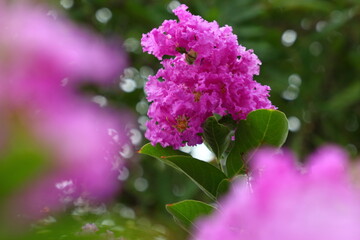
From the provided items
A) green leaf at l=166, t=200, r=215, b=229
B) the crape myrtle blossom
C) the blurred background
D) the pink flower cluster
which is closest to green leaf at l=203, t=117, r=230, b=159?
the pink flower cluster

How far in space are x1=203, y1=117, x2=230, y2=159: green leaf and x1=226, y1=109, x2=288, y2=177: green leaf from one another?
0.06ft

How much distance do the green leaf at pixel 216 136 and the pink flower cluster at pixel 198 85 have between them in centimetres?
2

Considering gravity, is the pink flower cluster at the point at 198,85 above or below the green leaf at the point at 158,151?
above

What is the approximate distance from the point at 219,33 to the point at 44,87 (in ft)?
2.15

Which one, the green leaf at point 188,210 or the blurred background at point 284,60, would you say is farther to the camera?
the blurred background at point 284,60

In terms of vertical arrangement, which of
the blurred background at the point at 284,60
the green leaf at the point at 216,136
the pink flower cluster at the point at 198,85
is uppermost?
the blurred background at the point at 284,60

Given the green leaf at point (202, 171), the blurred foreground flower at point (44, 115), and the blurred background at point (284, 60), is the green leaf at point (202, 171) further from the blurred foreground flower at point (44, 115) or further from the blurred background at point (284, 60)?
the blurred background at point (284, 60)

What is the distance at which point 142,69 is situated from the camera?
2998mm

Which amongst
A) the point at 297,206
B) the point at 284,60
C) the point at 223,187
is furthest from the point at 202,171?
the point at 284,60

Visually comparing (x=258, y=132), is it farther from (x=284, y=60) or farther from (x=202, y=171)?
(x=284, y=60)

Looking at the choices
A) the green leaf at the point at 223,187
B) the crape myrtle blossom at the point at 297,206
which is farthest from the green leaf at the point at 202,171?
the crape myrtle blossom at the point at 297,206

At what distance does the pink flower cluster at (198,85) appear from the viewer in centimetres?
83

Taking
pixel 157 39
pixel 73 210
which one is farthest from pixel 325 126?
pixel 73 210

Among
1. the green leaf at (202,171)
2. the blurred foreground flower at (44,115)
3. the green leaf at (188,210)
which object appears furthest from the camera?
the green leaf at (202,171)
